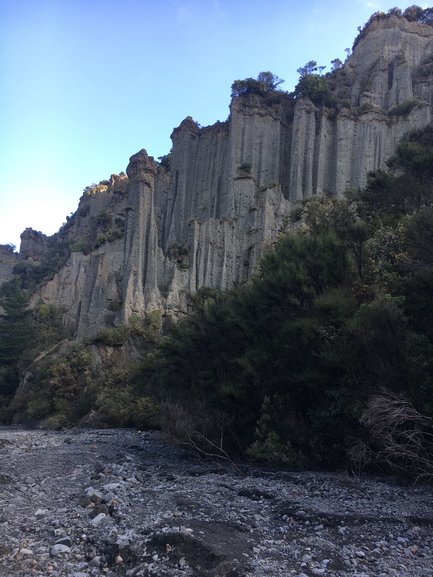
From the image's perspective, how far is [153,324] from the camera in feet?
147

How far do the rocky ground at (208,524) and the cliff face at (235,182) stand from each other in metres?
33.0

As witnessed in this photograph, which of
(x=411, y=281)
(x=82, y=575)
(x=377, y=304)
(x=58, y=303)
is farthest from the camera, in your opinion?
(x=58, y=303)

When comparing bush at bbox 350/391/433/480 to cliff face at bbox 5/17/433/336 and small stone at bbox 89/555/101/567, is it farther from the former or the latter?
cliff face at bbox 5/17/433/336

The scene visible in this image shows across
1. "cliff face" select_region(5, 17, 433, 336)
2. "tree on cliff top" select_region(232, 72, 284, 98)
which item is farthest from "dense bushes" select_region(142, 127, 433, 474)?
"tree on cliff top" select_region(232, 72, 284, 98)

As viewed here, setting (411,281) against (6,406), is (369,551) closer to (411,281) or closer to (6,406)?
(411,281)

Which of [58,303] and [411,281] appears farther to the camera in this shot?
[58,303]

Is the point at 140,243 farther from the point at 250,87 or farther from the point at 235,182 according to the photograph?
the point at 250,87

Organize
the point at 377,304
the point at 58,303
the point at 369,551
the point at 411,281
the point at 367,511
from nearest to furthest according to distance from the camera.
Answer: the point at 369,551
the point at 367,511
the point at 377,304
the point at 411,281
the point at 58,303

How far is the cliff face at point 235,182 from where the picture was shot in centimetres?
5150

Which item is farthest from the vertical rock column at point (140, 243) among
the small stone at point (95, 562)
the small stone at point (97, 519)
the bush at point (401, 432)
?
the small stone at point (95, 562)

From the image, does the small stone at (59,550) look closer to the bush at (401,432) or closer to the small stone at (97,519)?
the small stone at (97,519)

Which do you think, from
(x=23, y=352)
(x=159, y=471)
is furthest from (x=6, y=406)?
(x=159, y=471)

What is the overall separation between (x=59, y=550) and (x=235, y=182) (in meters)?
53.2

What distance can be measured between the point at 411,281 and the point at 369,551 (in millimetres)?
8723
